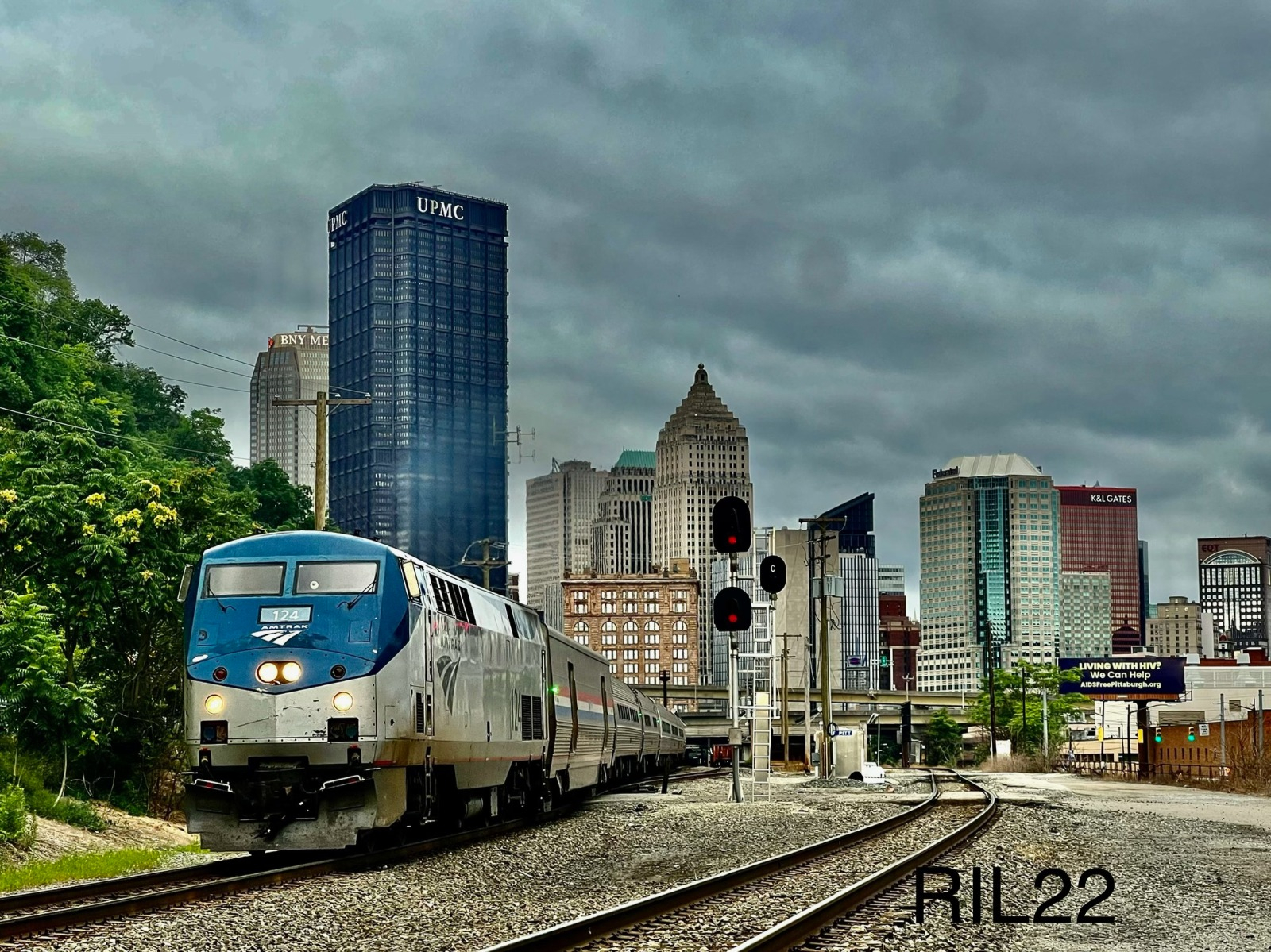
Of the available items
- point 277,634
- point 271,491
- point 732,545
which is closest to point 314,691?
point 277,634

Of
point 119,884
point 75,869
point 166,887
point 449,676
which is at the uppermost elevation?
point 449,676

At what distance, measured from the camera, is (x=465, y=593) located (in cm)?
2528

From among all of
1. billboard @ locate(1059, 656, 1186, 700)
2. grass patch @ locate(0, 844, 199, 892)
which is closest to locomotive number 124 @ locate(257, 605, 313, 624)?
grass patch @ locate(0, 844, 199, 892)

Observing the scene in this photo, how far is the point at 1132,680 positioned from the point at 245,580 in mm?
74853

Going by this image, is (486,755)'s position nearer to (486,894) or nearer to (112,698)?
(486,894)

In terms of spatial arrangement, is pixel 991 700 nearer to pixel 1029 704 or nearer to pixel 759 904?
pixel 1029 704

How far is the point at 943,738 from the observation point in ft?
526

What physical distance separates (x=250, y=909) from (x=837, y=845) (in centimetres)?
1043

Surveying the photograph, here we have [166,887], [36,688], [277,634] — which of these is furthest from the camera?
[36,688]

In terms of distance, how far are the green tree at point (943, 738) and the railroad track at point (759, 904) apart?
13876cm

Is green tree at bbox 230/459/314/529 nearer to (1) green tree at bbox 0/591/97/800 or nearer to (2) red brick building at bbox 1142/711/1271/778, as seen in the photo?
(2) red brick building at bbox 1142/711/1271/778

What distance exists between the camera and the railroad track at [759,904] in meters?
13.1

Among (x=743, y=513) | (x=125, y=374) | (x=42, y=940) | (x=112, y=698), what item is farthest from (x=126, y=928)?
(x=125, y=374)

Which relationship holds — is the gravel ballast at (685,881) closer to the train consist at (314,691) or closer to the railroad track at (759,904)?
the railroad track at (759,904)
